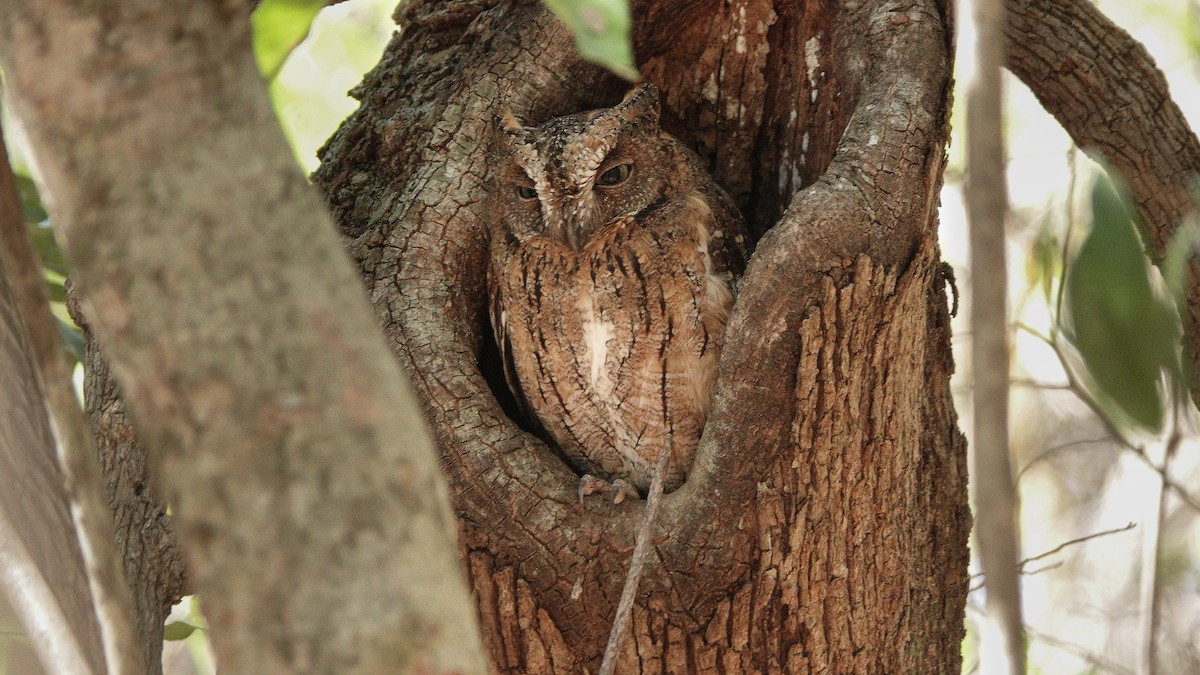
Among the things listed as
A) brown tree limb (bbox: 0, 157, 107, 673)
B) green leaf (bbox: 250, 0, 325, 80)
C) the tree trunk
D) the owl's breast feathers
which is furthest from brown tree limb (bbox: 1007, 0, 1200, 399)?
brown tree limb (bbox: 0, 157, 107, 673)

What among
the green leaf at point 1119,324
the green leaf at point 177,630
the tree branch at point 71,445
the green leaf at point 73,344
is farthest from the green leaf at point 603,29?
the green leaf at point 73,344

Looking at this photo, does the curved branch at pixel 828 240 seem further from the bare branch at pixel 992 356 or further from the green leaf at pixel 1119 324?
the bare branch at pixel 992 356

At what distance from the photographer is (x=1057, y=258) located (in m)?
2.84

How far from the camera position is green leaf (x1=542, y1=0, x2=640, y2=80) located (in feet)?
2.49

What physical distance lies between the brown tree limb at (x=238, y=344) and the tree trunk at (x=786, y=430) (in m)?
1.19

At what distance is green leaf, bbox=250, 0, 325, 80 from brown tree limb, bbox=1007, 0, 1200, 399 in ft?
5.15

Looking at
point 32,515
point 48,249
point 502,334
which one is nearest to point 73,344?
point 48,249

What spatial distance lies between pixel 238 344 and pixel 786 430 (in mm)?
1287

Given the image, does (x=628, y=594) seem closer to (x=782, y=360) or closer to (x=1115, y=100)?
(x=782, y=360)

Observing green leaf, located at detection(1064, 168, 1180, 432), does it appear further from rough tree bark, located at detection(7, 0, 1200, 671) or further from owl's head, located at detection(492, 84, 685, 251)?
owl's head, located at detection(492, 84, 685, 251)

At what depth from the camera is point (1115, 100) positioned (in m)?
2.49

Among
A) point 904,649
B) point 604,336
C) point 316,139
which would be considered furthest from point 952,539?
point 316,139

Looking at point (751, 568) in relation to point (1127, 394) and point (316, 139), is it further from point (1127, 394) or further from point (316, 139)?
point (316, 139)

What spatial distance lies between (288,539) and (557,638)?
1.29 metres
